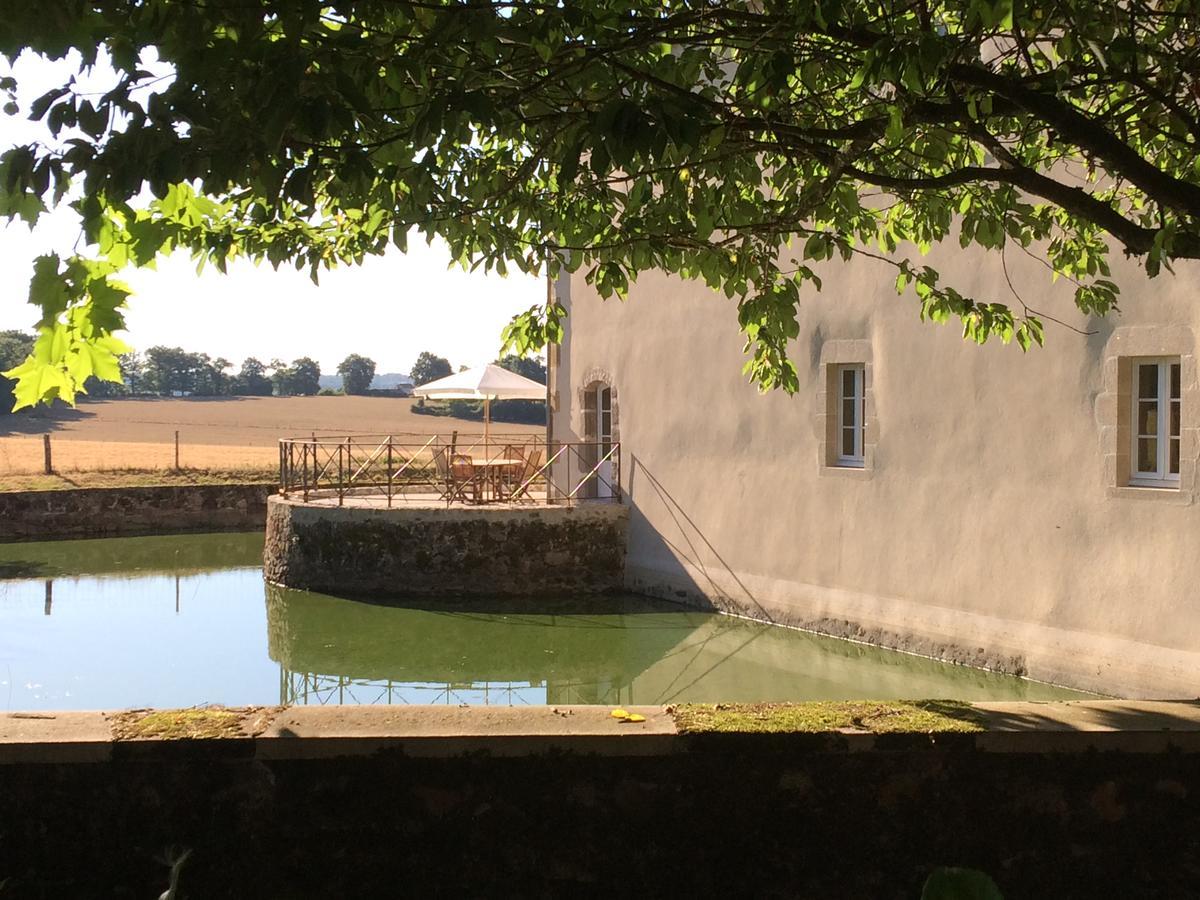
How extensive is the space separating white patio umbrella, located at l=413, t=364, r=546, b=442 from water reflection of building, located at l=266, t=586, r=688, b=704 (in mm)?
4911

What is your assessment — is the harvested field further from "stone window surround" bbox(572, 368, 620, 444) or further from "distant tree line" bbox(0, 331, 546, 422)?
"stone window surround" bbox(572, 368, 620, 444)

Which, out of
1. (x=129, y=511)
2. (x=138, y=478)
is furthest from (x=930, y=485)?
(x=138, y=478)

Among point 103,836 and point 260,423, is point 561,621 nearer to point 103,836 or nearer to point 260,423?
point 103,836

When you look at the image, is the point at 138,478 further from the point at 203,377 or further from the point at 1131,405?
the point at 203,377

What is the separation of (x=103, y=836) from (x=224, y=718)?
13.0 inches

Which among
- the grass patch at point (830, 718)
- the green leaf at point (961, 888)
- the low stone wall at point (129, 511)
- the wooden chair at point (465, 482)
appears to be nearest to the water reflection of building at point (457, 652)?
the wooden chair at point (465, 482)

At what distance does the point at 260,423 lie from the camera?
47188mm

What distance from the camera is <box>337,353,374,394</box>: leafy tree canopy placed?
76.3 m

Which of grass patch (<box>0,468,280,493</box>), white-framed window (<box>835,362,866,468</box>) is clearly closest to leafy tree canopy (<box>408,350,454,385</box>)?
grass patch (<box>0,468,280,493</box>)

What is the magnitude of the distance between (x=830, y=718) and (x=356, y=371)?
77.0 meters

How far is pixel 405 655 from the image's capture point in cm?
1012

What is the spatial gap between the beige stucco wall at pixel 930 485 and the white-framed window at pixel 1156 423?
16 centimetres

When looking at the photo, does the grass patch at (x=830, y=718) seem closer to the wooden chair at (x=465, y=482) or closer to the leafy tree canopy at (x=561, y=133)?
the leafy tree canopy at (x=561, y=133)

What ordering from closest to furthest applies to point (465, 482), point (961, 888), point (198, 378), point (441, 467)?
point (961, 888) → point (465, 482) → point (441, 467) → point (198, 378)
